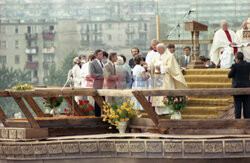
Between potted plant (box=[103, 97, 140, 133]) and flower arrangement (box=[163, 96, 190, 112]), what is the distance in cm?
69

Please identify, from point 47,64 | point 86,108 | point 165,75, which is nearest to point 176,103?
point 165,75

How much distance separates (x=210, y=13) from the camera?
26781 millimetres

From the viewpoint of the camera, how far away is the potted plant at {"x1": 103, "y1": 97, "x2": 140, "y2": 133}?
12.9 metres

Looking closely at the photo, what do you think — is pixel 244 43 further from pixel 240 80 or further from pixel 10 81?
pixel 10 81

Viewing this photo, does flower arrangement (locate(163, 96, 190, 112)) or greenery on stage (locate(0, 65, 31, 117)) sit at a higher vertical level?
flower arrangement (locate(163, 96, 190, 112))

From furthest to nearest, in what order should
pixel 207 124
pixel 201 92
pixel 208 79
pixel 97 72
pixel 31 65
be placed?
pixel 31 65 < pixel 208 79 < pixel 97 72 < pixel 207 124 < pixel 201 92

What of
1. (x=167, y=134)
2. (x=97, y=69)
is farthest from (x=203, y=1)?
(x=167, y=134)

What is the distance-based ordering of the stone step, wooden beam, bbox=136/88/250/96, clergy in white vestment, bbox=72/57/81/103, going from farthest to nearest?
clergy in white vestment, bbox=72/57/81/103 → the stone step → wooden beam, bbox=136/88/250/96

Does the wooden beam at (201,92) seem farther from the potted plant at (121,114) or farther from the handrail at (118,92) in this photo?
the potted plant at (121,114)

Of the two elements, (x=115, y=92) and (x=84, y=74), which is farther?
(x=84, y=74)

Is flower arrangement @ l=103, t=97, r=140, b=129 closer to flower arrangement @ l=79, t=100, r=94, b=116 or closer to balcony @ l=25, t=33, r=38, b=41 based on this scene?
flower arrangement @ l=79, t=100, r=94, b=116

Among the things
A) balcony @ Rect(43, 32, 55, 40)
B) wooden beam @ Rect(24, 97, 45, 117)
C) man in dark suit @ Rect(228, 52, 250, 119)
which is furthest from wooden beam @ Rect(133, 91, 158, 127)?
balcony @ Rect(43, 32, 55, 40)

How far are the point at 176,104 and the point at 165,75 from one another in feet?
2.94

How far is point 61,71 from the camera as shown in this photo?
350 ft
